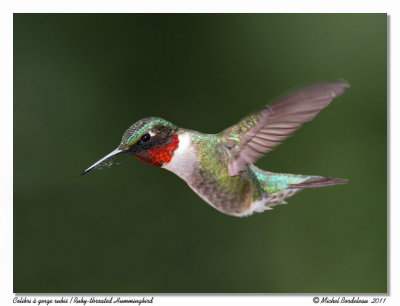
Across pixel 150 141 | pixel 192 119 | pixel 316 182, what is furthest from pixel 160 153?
pixel 192 119

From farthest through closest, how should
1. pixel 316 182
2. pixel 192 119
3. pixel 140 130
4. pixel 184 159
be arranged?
pixel 192 119 < pixel 316 182 < pixel 184 159 < pixel 140 130

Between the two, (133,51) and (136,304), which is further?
(133,51)

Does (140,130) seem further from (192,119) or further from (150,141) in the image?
(192,119)

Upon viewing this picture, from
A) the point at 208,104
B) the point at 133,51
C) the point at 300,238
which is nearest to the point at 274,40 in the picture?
the point at 208,104

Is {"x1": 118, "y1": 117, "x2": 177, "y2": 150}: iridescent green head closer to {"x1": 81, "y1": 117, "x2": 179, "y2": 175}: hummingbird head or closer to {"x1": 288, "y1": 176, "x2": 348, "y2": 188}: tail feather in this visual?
{"x1": 81, "y1": 117, "x2": 179, "y2": 175}: hummingbird head

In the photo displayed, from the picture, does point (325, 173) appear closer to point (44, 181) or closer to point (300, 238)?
point (300, 238)

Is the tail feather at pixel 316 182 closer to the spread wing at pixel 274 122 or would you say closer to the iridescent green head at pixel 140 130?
the spread wing at pixel 274 122
